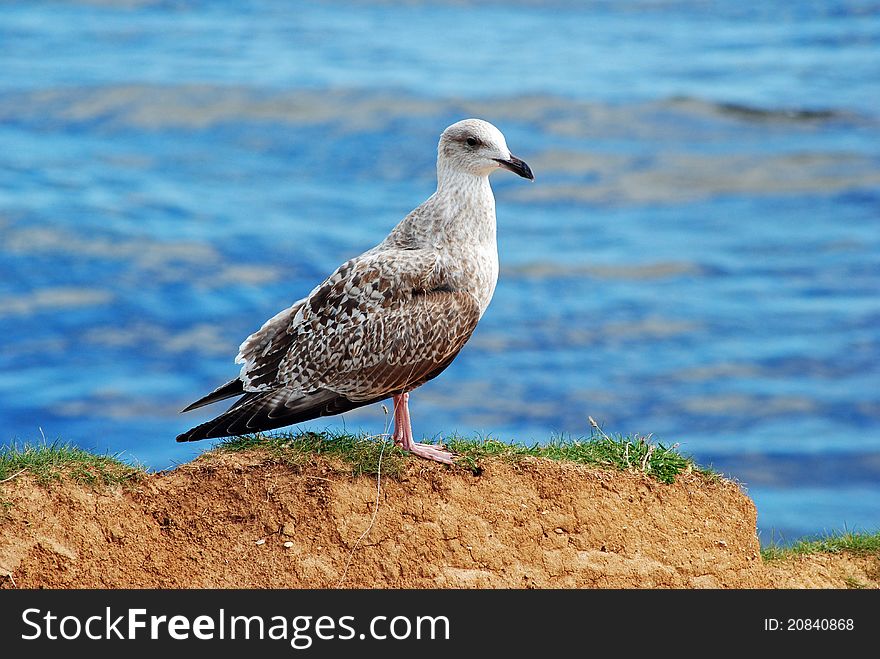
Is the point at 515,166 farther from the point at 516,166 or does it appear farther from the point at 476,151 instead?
the point at 476,151

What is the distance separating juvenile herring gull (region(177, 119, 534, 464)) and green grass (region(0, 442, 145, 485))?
0.75 meters

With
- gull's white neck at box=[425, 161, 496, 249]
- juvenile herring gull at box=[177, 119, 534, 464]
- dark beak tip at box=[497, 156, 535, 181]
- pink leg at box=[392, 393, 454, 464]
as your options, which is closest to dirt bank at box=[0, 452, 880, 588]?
pink leg at box=[392, 393, 454, 464]

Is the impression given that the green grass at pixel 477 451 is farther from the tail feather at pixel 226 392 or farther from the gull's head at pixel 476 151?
the gull's head at pixel 476 151

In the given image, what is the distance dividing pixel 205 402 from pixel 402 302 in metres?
1.74

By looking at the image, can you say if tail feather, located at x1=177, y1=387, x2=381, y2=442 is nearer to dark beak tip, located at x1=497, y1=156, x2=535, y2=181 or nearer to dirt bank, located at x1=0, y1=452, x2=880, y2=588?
dirt bank, located at x1=0, y1=452, x2=880, y2=588

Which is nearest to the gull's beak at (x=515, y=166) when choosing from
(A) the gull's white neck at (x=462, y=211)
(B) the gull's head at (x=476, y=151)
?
(B) the gull's head at (x=476, y=151)

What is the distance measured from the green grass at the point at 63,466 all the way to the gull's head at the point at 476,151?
10.4 ft

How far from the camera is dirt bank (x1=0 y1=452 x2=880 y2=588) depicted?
8312mm

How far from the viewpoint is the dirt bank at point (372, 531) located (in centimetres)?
831

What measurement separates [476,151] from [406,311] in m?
1.27

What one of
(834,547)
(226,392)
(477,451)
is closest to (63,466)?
(226,392)

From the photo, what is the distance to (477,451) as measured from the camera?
942 centimetres

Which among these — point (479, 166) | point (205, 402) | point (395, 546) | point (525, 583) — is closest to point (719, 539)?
point (525, 583)

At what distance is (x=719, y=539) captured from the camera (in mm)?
9102
